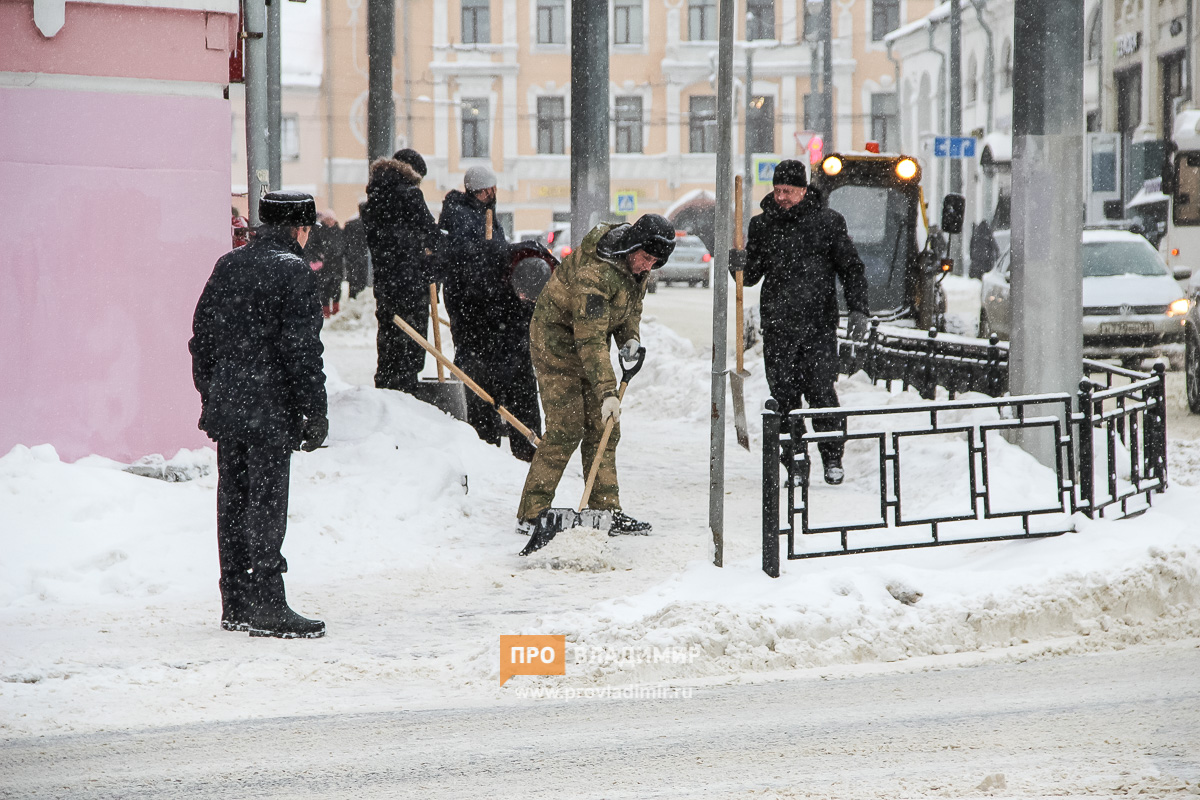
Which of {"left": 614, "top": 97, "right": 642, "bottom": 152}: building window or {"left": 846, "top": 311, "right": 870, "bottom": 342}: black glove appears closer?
{"left": 846, "top": 311, "right": 870, "bottom": 342}: black glove

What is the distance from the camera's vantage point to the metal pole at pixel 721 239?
228 inches

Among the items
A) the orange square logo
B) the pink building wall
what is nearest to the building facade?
the pink building wall

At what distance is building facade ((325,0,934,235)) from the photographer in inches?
1909

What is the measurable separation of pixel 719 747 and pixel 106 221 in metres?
5.33

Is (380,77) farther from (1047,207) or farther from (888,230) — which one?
(1047,207)

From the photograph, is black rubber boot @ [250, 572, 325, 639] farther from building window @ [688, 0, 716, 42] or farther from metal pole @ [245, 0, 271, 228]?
building window @ [688, 0, 716, 42]

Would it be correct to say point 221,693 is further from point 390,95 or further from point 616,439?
point 390,95

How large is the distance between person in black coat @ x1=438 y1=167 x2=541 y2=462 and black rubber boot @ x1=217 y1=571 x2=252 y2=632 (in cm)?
344

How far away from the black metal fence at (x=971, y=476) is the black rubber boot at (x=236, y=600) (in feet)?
6.66

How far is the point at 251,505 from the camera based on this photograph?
5.59 meters

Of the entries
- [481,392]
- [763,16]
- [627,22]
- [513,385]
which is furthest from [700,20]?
[481,392]

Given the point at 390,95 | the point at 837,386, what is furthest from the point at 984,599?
the point at 390,95

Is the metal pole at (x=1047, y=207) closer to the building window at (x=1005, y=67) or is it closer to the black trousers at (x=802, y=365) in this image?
the black trousers at (x=802, y=365)

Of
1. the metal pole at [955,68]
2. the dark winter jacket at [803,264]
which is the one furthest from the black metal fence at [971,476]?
the metal pole at [955,68]
